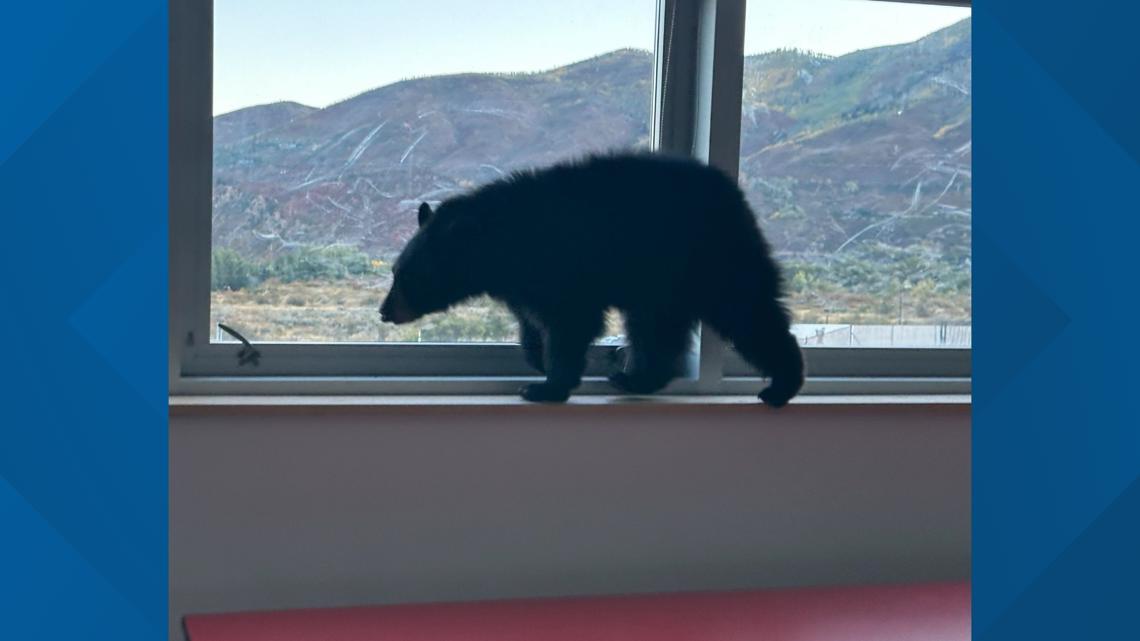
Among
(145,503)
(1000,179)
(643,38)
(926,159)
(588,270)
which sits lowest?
(145,503)

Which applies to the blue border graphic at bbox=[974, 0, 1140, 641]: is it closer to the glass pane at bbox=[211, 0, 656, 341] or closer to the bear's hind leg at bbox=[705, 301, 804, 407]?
the bear's hind leg at bbox=[705, 301, 804, 407]

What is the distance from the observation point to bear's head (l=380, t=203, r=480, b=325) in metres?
1.86

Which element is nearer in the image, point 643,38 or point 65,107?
point 65,107

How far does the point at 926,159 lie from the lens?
2270mm

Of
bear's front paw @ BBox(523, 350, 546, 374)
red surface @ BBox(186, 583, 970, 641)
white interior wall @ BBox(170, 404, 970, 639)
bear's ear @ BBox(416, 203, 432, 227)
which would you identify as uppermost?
bear's ear @ BBox(416, 203, 432, 227)

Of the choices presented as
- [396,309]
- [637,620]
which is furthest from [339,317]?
[637,620]

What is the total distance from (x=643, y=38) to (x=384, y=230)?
25.1 inches

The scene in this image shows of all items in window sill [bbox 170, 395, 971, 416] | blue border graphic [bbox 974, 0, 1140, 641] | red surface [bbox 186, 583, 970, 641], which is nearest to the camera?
blue border graphic [bbox 974, 0, 1140, 641]

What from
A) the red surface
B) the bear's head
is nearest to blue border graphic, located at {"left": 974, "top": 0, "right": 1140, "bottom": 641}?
the red surface

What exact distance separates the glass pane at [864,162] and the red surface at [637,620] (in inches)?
24.1

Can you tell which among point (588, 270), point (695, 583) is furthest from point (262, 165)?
point (695, 583)

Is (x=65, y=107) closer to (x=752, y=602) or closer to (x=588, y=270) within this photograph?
(x=588, y=270)

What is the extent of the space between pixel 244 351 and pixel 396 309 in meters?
0.29

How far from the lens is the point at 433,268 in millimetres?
1862
